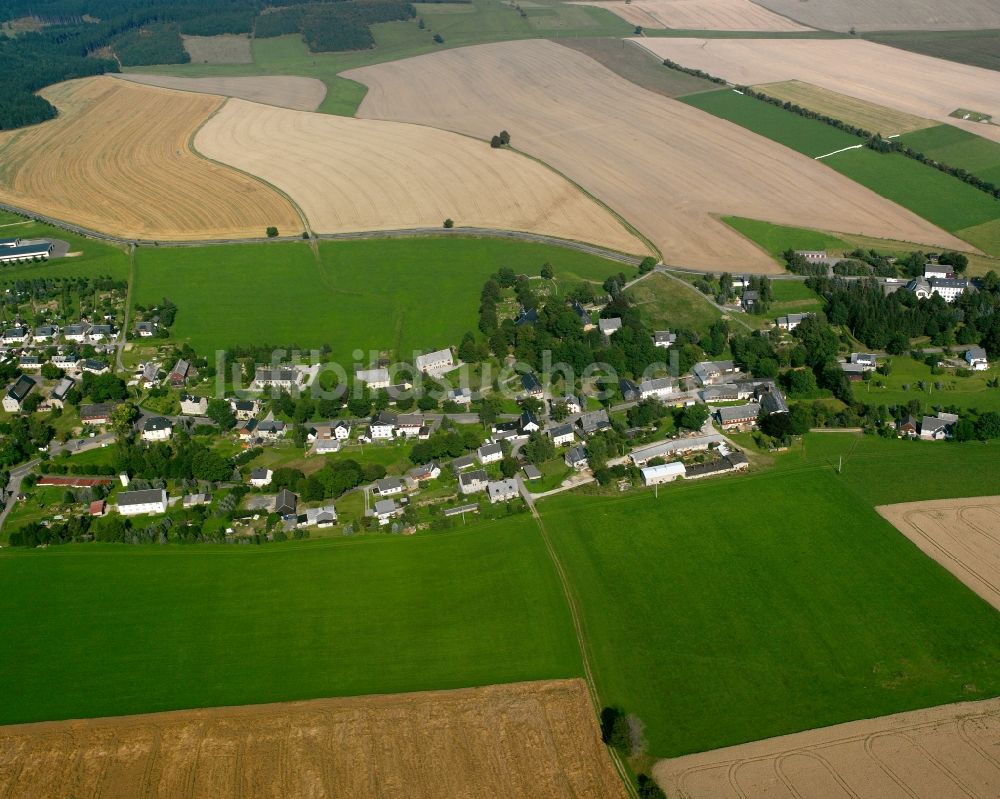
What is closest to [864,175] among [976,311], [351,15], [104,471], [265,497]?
Answer: [976,311]

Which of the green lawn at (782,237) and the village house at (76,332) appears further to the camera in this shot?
the green lawn at (782,237)

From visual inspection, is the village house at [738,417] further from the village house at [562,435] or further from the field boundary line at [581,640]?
the field boundary line at [581,640]

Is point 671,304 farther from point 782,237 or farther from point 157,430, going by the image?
point 157,430

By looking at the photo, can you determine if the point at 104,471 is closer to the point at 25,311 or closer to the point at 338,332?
the point at 338,332

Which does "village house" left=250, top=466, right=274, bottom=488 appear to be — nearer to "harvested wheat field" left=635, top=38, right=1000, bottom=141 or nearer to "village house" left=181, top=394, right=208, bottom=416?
"village house" left=181, top=394, right=208, bottom=416

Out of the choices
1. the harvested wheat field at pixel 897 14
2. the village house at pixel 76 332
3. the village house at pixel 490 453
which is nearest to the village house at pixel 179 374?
the village house at pixel 76 332

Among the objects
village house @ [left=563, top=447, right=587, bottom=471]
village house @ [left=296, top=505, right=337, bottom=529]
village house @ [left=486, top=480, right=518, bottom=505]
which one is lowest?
village house @ [left=296, top=505, right=337, bottom=529]

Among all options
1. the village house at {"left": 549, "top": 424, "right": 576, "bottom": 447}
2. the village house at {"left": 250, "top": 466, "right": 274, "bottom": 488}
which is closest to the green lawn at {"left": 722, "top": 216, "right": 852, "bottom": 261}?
the village house at {"left": 549, "top": 424, "right": 576, "bottom": 447}
